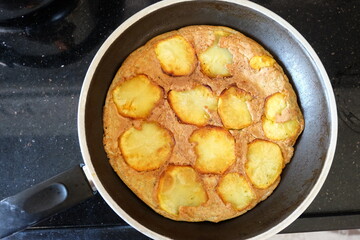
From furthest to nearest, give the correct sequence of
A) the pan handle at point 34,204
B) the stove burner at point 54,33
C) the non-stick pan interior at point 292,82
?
the stove burner at point 54,33 → the non-stick pan interior at point 292,82 → the pan handle at point 34,204

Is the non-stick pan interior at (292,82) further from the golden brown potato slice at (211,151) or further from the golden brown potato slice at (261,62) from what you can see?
the golden brown potato slice at (211,151)

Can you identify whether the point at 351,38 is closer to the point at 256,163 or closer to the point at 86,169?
the point at 256,163

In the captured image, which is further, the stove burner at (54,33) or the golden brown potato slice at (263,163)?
the stove burner at (54,33)

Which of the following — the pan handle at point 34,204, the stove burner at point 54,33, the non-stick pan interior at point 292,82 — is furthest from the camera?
the stove burner at point 54,33

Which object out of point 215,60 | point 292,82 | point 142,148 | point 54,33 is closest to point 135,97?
point 142,148

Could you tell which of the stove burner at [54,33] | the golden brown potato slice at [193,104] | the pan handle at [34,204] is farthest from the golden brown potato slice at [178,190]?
the stove burner at [54,33]

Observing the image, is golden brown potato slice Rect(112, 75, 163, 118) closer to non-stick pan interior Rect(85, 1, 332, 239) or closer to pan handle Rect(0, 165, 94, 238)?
non-stick pan interior Rect(85, 1, 332, 239)

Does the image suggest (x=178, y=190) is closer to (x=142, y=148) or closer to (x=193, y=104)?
(x=142, y=148)
